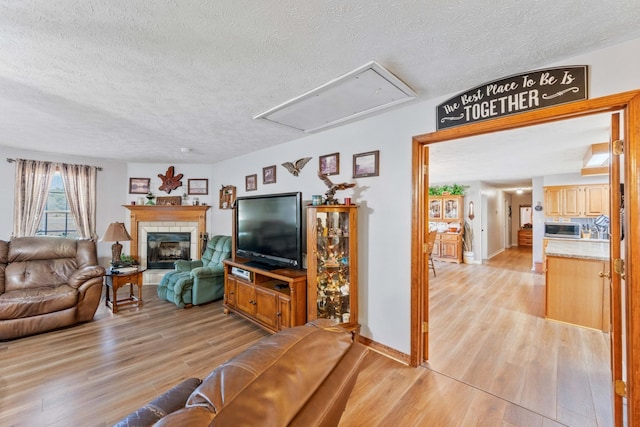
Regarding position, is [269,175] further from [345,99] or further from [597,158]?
[597,158]

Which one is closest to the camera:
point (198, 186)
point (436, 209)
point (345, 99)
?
point (345, 99)

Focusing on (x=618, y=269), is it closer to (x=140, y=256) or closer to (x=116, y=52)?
(x=116, y=52)

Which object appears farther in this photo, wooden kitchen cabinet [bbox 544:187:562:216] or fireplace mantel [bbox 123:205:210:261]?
wooden kitchen cabinet [bbox 544:187:562:216]

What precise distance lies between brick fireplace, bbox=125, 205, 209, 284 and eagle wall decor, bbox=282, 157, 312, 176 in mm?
2672

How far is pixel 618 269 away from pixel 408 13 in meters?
1.98

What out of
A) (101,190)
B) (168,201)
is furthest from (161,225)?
(101,190)

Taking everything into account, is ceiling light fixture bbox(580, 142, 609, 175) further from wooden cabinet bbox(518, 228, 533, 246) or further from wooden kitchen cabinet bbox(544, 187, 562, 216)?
wooden cabinet bbox(518, 228, 533, 246)

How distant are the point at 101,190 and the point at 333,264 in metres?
4.76

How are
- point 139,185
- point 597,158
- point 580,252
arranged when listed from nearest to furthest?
point 580,252
point 597,158
point 139,185

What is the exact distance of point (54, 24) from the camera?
1.39 meters

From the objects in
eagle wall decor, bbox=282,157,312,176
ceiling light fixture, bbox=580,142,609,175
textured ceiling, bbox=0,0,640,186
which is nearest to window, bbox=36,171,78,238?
textured ceiling, bbox=0,0,640,186

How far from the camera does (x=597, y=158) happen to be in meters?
3.66

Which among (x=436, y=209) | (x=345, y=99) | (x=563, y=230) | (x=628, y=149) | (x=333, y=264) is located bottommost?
(x=333, y=264)

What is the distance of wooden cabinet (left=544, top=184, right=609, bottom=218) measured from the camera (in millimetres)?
5832
